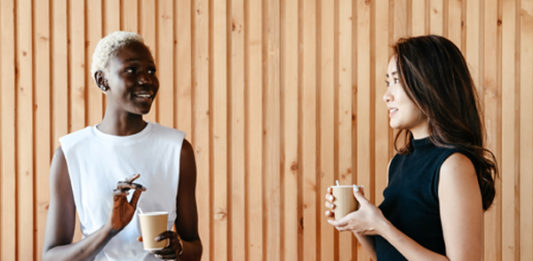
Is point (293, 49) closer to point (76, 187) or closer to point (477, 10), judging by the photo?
point (477, 10)

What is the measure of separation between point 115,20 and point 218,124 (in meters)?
0.84

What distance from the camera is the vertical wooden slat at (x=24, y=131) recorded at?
2.46m

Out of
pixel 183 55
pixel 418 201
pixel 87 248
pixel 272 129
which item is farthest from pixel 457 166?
pixel 183 55

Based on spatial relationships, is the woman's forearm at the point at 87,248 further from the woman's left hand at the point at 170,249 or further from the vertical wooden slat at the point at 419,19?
the vertical wooden slat at the point at 419,19

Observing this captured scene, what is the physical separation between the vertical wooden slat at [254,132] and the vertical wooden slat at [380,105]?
0.65 m

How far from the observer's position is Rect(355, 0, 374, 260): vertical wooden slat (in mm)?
2539

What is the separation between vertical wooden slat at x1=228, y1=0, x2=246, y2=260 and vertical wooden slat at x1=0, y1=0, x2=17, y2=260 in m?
1.22

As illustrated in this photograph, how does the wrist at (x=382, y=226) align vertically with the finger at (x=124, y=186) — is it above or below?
below

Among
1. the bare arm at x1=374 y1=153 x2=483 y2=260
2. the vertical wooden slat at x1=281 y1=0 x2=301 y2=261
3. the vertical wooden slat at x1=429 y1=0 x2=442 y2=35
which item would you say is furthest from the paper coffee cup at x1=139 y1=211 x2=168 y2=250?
the vertical wooden slat at x1=429 y1=0 x2=442 y2=35

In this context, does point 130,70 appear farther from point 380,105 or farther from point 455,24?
point 455,24

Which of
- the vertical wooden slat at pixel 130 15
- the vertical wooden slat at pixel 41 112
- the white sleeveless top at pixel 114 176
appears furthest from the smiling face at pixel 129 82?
the vertical wooden slat at pixel 41 112

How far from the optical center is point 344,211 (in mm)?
1454

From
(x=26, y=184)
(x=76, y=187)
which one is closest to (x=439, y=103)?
(x=76, y=187)

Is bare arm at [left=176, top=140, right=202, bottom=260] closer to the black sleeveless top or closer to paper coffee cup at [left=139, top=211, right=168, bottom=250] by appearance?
paper coffee cup at [left=139, top=211, right=168, bottom=250]
